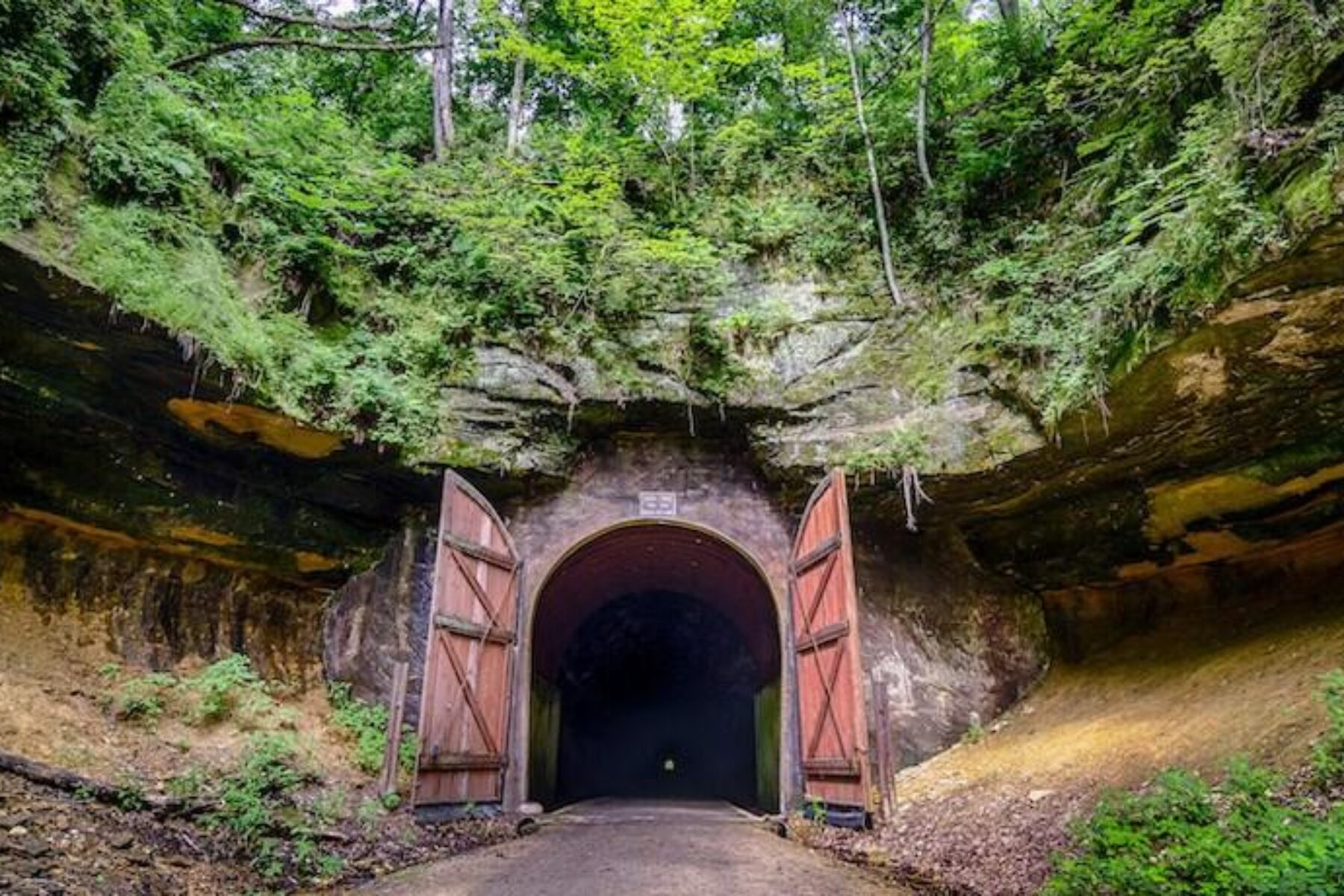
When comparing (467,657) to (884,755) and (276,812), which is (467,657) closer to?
(276,812)

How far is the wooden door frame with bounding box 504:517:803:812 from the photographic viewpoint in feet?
27.1

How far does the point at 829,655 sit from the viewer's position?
759cm

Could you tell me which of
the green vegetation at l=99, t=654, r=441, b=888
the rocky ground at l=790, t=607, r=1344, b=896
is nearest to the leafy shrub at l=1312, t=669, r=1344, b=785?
the rocky ground at l=790, t=607, r=1344, b=896

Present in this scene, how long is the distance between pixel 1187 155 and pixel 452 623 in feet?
24.7

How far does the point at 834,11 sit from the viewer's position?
487 inches

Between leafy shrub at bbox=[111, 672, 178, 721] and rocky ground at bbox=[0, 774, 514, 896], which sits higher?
leafy shrub at bbox=[111, 672, 178, 721]

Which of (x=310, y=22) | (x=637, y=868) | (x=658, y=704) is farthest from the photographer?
(x=658, y=704)

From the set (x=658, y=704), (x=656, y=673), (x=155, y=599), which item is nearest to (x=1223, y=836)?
(x=155, y=599)

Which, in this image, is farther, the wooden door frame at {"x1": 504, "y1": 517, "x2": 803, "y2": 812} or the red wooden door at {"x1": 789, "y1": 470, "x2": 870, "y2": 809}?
the wooden door frame at {"x1": 504, "y1": 517, "x2": 803, "y2": 812}

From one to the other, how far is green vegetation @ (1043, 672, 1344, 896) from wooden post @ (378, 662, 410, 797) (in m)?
Answer: 5.54

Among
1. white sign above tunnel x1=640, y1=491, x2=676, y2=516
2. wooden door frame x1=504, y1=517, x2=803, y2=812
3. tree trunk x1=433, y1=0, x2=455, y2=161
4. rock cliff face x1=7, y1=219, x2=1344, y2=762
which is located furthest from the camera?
tree trunk x1=433, y1=0, x2=455, y2=161

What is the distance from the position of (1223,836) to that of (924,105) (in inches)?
353

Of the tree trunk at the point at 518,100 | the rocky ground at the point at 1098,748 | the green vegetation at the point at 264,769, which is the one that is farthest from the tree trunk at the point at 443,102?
the rocky ground at the point at 1098,748

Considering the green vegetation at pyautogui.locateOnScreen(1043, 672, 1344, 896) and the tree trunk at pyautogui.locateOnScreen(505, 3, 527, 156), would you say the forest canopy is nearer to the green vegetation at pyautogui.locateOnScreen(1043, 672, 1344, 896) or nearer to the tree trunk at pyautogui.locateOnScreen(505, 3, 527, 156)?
the tree trunk at pyautogui.locateOnScreen(505, 3, 527, 156)
